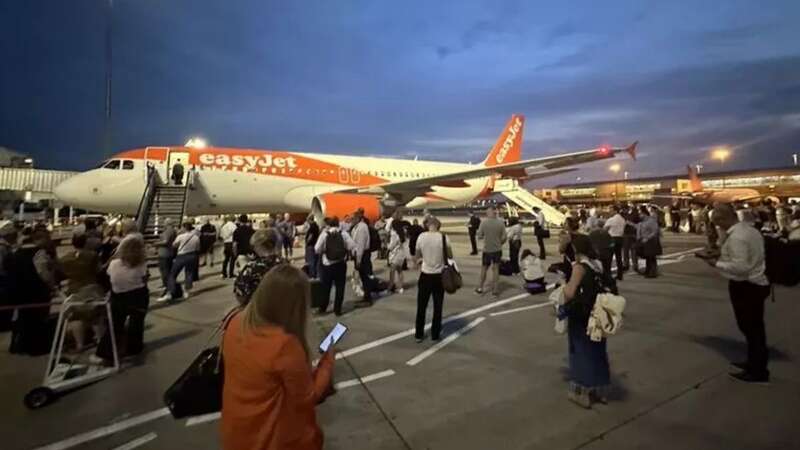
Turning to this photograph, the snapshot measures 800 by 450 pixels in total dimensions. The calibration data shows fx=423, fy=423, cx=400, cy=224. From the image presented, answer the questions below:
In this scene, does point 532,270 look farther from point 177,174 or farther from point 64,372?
point 177,174

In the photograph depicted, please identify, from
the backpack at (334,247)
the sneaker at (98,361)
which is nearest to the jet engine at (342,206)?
the backpack at (334,247)

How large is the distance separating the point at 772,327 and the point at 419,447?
605 cm

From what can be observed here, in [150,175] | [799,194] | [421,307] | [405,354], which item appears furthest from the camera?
[799,194]

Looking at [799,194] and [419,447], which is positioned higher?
[799,194]

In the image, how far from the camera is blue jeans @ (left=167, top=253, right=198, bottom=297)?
9.01 meters

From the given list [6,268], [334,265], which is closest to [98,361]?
[6,268]

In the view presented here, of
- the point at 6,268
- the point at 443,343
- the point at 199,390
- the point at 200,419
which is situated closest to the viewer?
the point at 199,390

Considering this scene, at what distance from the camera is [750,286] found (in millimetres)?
4352

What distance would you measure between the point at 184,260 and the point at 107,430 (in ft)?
20.1

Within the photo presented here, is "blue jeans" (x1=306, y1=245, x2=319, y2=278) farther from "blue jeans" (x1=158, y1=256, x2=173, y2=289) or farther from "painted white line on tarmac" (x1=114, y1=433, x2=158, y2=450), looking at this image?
"painted white line on tarmac" (x1=114, y1=433, x2=158, y2=450)

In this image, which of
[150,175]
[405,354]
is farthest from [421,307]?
[150,175]

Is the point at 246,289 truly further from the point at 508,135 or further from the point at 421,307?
the point at 508,135

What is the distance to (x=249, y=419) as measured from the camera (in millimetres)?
1879

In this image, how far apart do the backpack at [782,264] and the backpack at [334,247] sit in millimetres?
6117
